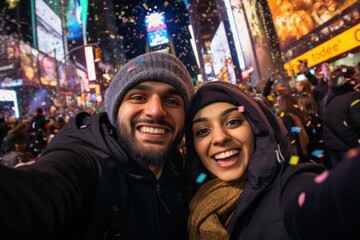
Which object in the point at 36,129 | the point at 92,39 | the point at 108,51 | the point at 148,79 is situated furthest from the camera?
the point at 108,51

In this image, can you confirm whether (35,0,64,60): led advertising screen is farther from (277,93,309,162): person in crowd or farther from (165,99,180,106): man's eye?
(165,99,180,106): man's eye

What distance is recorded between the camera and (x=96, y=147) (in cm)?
175

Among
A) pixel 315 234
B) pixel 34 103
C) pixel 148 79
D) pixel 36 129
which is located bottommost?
pixel 315 234

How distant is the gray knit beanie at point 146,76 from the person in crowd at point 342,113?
12.6ft

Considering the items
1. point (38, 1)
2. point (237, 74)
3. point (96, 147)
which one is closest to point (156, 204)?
point (96, 147)

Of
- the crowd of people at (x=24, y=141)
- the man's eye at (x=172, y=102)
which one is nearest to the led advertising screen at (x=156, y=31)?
the crowd of people at (x=24, y=141)

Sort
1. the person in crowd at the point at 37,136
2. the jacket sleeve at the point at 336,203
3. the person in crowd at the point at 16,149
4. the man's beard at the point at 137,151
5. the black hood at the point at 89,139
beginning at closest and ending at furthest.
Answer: the jacket sleeve at the point at 336,203, the black hood at the point at 89,139, the man's beard at the point at 137,151, the person in crowd at the point at 16,149, the person in crowd at the point at 37,136

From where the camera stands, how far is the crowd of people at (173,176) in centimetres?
93

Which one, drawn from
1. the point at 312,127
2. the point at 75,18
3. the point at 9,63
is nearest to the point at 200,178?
the point at 312,127

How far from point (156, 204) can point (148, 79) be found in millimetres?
1089

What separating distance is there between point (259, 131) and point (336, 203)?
4.30 feet

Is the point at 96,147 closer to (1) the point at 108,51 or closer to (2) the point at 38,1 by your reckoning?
(2) the point at 38,1

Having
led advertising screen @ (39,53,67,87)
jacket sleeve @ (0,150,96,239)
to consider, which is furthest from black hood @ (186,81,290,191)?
led advertising screen @ (39,53,67,87)

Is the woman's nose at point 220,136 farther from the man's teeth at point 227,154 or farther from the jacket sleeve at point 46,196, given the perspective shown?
the jacket sleeve at point 46,196
